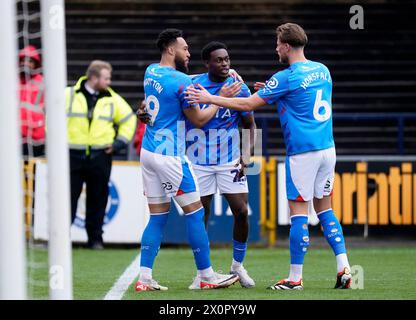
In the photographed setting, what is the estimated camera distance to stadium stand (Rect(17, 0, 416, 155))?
62.0 feet

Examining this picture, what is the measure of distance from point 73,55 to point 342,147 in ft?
16.8

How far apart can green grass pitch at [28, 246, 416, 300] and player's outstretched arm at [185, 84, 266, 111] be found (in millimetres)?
1420

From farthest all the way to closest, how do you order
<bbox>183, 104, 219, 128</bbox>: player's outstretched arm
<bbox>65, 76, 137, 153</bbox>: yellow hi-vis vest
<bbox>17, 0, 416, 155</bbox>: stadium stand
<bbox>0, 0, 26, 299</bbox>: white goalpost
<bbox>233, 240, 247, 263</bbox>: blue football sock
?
<bbox>17, 0, 416, 155</bbox>: stadium stand < <bbox>65, 76, 137, 153</bbox>: yellow hi-vis vest < <bbox>233, 240, 247, 263</bbox>: blue football sock < <bbox>183, 104, 219, 128</bbox>: player's outstretched arm < <bbox>0, 0, 26, 299</bbox>: white goalpost

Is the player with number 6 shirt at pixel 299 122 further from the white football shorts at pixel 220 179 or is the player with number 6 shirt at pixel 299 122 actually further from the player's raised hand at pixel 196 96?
the white football shorts at pixel 220 179

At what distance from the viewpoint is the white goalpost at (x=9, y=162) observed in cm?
525

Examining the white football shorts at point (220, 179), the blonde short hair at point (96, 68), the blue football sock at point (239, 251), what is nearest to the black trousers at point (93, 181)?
the blonde short hair at point (96, 68)

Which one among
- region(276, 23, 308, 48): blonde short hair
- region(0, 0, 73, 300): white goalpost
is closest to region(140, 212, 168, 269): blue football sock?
region(276, 23, 308, 48): blonde short hair

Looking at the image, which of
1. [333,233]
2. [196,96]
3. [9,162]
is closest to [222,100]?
[196,96]

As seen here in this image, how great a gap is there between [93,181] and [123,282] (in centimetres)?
406

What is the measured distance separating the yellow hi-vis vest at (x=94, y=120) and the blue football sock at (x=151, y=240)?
465 centimetres

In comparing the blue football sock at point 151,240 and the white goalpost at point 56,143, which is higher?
the white goalpost at point 56,143

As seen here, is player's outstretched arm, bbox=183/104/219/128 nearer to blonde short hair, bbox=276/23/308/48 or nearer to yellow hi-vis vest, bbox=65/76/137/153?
blonde short hair, bbox=276/23/308/48
